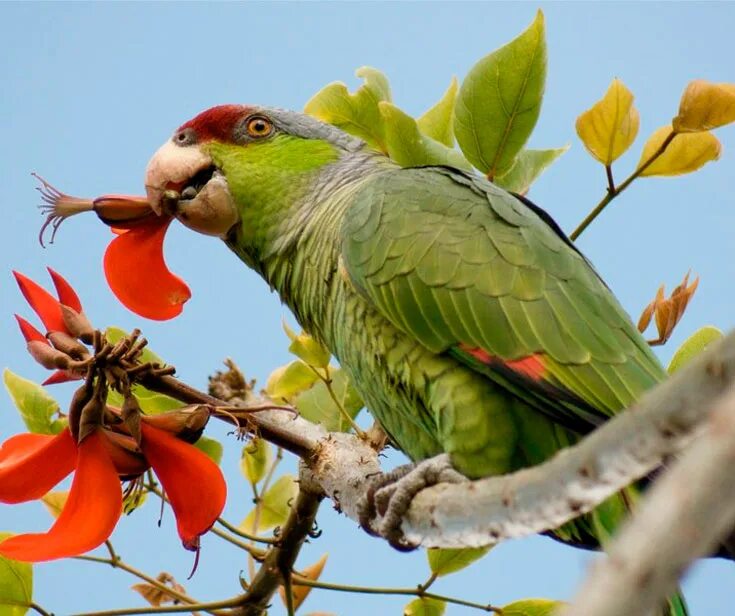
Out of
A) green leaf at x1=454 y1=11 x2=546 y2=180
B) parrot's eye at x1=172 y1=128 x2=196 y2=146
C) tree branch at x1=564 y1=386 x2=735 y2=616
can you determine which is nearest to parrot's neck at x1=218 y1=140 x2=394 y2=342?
parrot's eye at x1=172 y1=128 x2=196 y2=146

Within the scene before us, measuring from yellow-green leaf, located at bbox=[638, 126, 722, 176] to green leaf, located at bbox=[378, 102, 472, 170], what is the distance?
16.0 inches

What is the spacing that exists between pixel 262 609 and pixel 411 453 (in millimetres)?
419

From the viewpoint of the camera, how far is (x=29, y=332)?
150 centimetres

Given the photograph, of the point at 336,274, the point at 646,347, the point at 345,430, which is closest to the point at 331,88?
the point at 336,274

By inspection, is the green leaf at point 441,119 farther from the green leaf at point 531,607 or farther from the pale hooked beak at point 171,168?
the green leaf at point 531,607

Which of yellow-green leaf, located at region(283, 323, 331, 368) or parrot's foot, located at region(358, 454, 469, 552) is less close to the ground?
yellow-green leaf, located at region(283, 323, 331, 368)

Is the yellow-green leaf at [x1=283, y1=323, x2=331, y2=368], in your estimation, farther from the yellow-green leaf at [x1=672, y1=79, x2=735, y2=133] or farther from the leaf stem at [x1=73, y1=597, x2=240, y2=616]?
the yellow-green leaf at [x1=672, y1=79, x2=735, y2=133]

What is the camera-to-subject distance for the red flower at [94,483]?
4.85ft

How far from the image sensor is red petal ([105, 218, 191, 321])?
75.7 inches

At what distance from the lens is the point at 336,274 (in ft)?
6.47

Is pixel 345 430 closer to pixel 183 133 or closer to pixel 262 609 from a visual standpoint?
pixel 262 609

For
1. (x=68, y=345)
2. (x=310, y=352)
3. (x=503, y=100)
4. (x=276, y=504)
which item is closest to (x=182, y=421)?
(x=68, y=345)

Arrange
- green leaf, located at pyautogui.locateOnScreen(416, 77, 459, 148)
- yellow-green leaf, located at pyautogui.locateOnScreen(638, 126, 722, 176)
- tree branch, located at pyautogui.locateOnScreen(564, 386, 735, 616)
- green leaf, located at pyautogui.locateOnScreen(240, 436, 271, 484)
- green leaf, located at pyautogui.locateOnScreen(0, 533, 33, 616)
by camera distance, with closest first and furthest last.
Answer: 1. tree branch, located at pyautogui.locateOnScreen(564, 386, 735, 616)
2. green leaf, located at pyautogui.locateOnScreen(0, 533, 33, 616)
3. yellow-green leaf, located at pyautogui.locateOnScreen(638, 126, 722, 176)
4. green leaf, located at pyautogui.locateOnScreen(240, 436, 271, 484)
5. green leaf, located at pyautogui.locateOnScreen(416, 77, 459, 148)

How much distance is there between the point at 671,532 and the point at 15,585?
1.67 m
